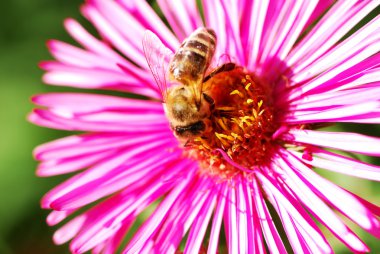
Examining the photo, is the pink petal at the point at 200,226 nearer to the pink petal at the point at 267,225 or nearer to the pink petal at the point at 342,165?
the pink petal at the point at 267,225

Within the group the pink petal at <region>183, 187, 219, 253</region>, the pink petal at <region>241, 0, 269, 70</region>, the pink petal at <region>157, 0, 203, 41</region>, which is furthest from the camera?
the pink petal at <region>157, 0, 203, 41</region>

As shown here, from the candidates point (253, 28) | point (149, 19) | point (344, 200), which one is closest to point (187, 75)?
point (253, 28)

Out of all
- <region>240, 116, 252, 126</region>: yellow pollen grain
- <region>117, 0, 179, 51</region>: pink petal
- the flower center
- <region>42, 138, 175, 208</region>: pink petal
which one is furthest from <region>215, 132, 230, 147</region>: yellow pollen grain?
<region>117, 0, 179, 51</region>: pink petal

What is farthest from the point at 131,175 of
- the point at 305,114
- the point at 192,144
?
the point at 305,114

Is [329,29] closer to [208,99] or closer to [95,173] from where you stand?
[208,99]

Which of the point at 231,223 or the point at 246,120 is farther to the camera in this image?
the point at 246,120

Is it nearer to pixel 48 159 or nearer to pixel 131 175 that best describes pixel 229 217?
pixel 131 175

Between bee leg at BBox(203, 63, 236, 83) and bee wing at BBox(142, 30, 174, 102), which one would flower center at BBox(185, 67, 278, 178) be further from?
bee wing at BBox(142, 30, 174, 102)
